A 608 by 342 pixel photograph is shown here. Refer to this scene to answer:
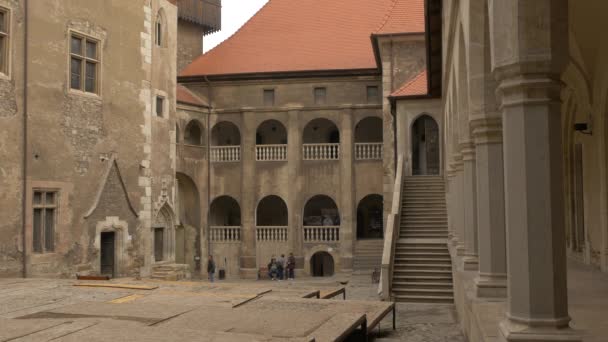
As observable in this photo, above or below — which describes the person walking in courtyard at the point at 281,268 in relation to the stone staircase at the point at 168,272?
below

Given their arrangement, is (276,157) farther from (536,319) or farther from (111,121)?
(536,319)

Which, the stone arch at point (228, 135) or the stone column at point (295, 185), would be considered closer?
the stone column at point (295, 185)

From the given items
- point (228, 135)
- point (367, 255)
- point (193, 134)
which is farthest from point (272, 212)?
point (367, 255)

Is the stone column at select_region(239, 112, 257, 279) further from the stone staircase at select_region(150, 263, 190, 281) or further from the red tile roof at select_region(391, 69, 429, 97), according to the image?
the stone staircase at select_region(150, 263, 190, 281)

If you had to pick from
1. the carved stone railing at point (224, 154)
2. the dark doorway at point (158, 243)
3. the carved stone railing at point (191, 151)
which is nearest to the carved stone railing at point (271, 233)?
the carved stone railing at point (224, 154)

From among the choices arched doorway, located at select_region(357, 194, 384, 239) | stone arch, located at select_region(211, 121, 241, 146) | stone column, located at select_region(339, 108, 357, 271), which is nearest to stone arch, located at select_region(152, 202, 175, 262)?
stone column, located at select_region(339, 108, 357, 271)

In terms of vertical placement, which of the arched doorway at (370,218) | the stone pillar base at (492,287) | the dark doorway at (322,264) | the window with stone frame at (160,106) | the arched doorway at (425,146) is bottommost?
the dark doorway at (322,264)

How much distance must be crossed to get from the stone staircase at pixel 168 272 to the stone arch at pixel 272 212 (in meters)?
13.4

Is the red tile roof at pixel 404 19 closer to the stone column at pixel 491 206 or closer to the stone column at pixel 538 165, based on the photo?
the stone column at pixel 491 206

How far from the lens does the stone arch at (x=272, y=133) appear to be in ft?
127

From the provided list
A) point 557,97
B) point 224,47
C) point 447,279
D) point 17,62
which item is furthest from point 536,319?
point 224,47

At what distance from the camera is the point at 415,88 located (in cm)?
2941

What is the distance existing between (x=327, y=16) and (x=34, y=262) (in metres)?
25.4

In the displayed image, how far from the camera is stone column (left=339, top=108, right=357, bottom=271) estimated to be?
34250 mm
